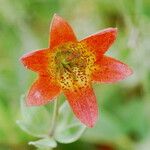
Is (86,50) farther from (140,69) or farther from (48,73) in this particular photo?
(140,69)

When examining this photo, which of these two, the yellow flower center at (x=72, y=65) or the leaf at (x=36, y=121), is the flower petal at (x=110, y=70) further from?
the leaf at (x=36, y=121)

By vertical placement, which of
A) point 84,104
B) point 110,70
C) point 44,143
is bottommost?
point 44,143

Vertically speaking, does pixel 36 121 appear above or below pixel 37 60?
below

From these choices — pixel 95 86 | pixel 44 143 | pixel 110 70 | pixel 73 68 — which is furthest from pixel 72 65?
pixel 95 86

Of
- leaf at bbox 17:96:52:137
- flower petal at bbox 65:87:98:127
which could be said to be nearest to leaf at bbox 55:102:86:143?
leaf at bbox 17:96:52:137

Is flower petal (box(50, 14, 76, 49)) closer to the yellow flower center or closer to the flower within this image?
the flower

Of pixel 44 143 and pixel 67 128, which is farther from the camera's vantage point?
pixel 67 128

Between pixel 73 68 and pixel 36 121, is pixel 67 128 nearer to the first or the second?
pixel 36 121
